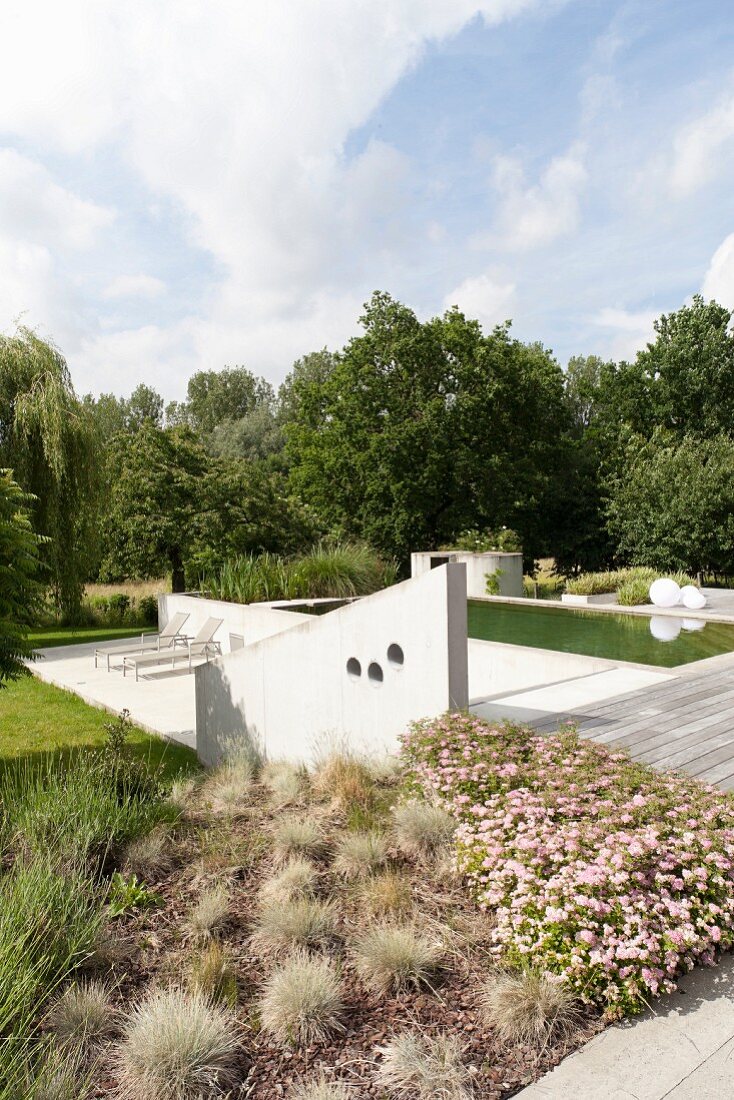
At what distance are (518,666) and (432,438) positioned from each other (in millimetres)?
13170

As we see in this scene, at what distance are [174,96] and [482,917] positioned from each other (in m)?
8.01

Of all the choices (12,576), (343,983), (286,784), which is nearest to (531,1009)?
(343,983)

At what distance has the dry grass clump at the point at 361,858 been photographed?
3686 millimetres

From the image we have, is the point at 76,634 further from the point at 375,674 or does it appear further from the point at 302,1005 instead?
the point at 302,1005

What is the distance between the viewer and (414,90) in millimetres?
8812

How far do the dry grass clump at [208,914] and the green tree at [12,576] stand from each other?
3.96 m

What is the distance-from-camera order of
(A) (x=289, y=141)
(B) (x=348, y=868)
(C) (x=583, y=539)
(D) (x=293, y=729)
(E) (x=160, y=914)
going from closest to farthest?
(E) (x=160, y=914)
(B) (x=348, y=868)
(D) (x=293, y=729)
(A) (x=289, y=141)
(C) (x=583, y=539)

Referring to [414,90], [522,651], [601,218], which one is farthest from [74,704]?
[601,218]

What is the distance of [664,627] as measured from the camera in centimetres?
1143

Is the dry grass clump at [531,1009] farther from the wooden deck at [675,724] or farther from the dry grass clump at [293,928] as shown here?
the wooden deck at [675,724]

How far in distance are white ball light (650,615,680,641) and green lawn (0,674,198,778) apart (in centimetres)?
716

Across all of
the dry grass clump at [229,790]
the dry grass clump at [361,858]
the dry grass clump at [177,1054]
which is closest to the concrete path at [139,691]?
the dry grass clump at [229,790]

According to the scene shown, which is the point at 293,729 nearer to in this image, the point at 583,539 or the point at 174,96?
the point at 174,96

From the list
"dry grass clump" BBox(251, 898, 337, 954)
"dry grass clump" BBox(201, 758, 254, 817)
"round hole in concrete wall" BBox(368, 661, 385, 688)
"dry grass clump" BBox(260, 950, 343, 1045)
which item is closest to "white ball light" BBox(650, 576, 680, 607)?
"round hole in concrete wall" BBox(368, 661, 385, 688)
